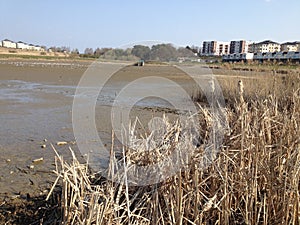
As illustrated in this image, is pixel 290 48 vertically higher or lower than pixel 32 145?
higher

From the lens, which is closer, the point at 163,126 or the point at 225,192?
the point at 225,192

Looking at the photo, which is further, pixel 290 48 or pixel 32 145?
pixel 290 48

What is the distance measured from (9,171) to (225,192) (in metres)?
2.84

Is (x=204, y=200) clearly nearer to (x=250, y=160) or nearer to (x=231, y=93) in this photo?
(x=250, y=160)

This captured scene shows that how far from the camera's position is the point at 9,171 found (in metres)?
3.90

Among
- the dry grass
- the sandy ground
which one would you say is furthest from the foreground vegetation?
the sandy ground

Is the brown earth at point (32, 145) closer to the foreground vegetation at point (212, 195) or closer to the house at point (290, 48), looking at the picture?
the foreground vegetation at point (212, 195)

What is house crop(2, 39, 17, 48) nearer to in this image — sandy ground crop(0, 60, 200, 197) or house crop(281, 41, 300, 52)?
house crop(281, 41, 300, 52)

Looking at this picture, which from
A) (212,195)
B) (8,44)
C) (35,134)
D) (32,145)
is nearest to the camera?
(212,195)

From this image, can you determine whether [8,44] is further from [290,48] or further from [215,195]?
[215,195]

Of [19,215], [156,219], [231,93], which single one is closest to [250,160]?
[156,219]

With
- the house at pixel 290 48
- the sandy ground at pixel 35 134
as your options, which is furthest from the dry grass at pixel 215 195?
the house at pixel 290 48

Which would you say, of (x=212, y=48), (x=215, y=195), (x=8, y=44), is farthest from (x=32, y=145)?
(x=8, y=44)

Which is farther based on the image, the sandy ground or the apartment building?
the apartment building
